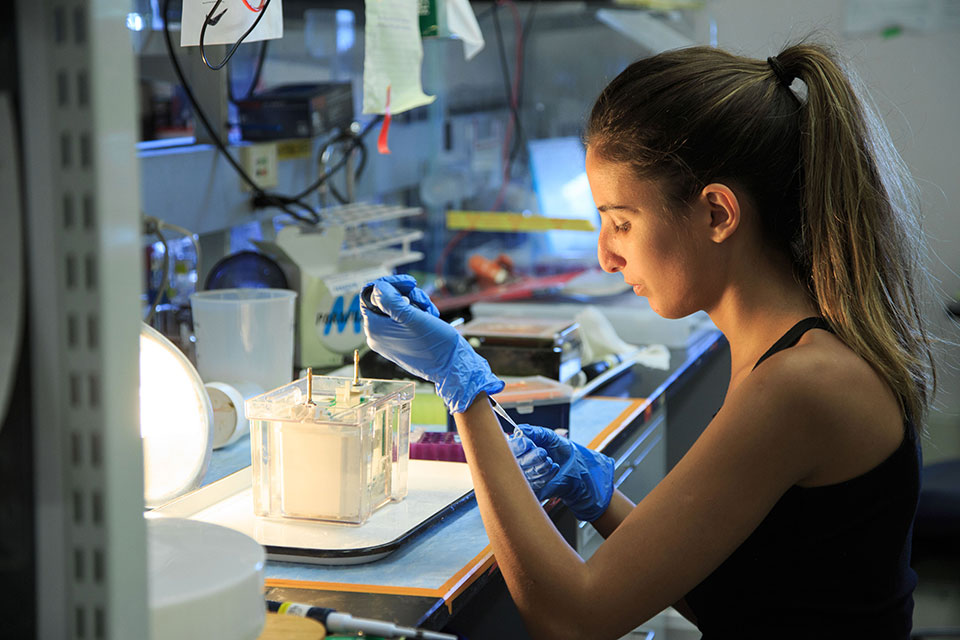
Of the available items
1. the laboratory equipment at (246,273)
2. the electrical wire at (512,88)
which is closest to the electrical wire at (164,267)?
the laboratory equipment at (246,273)

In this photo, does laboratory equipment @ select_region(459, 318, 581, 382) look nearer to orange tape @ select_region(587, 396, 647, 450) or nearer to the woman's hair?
orange tape @ select_region(587, 396, 647, 450)

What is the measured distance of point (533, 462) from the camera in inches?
47.7

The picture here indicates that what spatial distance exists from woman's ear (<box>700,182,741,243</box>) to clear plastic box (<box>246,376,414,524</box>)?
43 cm

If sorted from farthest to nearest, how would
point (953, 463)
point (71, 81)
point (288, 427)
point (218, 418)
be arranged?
point (953, 463), point (218, 418), point (288, 427), point (71, 81)

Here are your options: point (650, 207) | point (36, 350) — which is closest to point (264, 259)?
point (650, 207)

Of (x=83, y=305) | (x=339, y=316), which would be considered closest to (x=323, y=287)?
(x=339, y=316)

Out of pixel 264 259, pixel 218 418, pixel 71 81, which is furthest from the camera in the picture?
pixel 264 259

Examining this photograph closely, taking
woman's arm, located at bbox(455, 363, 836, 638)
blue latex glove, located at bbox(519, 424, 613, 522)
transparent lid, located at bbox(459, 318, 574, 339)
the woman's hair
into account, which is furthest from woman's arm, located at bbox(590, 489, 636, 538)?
transparent lid, located at bbox(459, 318, 574, 339)

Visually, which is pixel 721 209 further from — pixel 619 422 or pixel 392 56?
pixel 392 56

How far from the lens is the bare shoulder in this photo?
1.04 metres

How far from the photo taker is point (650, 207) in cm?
118

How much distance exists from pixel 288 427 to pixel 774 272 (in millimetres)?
602

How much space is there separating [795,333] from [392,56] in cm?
87

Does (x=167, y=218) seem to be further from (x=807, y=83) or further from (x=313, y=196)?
(x=807, y=83)
